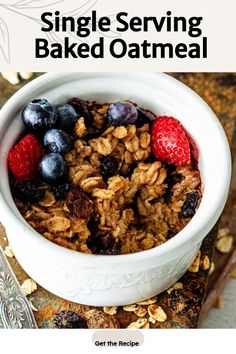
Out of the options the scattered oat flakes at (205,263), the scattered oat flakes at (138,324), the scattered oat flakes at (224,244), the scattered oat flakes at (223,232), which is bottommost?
the scattered oat flakes at (224,244)

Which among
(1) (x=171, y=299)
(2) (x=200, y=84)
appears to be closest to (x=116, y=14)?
(2) (x=200, y=84)

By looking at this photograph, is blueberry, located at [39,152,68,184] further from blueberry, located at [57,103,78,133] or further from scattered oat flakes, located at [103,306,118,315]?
scattered oat flakes, located at [103,306,118,315]

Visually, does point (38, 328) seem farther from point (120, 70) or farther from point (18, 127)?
point (120, 70)

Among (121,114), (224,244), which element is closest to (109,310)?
(121,114)

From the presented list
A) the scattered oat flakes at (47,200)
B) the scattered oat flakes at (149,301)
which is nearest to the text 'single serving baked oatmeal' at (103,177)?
the scattered oat flakes at (47,200)

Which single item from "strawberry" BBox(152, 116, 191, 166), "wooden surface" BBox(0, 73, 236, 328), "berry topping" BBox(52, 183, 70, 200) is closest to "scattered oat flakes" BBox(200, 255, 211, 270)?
"wooden surface" BBox(0, 73, 236, 328)

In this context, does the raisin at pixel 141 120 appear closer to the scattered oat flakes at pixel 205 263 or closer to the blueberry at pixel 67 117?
the blueberry at pixel 67 117
